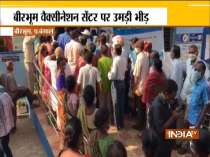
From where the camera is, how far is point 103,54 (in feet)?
30.7

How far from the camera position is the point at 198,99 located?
7691 millimetres

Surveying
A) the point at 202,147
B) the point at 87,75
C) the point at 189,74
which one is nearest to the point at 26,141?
the point at 87,75

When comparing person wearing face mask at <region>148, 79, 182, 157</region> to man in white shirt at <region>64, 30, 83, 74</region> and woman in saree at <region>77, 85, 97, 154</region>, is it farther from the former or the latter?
man in white shirt at <region>64, 30, 83, 74</region>

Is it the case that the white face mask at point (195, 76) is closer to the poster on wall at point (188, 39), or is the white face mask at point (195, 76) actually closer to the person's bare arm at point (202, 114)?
the person's bare arm at point (202, 114)

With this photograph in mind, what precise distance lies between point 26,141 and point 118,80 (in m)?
2.57

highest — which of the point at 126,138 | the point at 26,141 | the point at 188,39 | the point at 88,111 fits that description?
the point at 188,39

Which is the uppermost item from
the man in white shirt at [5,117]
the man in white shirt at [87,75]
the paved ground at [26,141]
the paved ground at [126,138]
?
the man in white shirt at [87,75]

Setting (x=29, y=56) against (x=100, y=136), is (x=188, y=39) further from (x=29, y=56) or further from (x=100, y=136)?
(x=100, y=136)

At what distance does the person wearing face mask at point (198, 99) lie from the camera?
302 inches

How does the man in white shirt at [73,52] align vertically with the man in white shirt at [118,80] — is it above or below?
above

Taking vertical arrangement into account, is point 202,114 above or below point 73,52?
below

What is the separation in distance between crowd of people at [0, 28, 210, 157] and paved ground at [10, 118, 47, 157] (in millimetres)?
620

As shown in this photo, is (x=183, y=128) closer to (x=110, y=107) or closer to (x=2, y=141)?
(x=110, y=107)

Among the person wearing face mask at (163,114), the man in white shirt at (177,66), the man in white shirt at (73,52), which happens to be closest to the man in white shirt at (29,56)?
the man in white shirt at (73,52)
